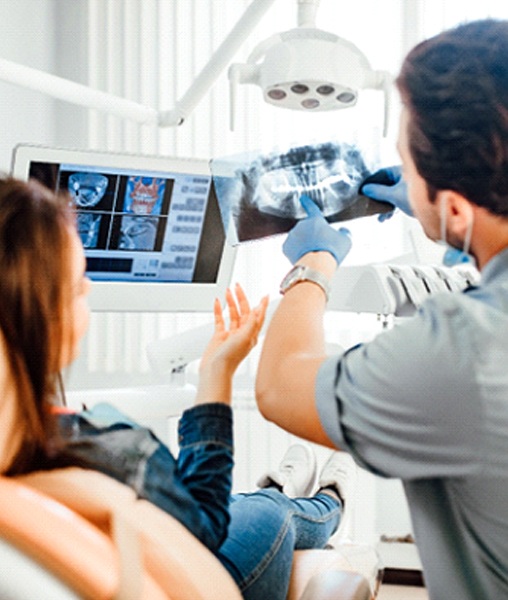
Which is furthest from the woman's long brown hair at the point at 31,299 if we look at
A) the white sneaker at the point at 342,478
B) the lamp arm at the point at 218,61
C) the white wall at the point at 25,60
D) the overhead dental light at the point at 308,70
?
the white wall at the point at 25,60

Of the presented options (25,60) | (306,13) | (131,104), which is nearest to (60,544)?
(306,13)

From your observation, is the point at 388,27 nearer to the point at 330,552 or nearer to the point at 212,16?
the point at 212,16

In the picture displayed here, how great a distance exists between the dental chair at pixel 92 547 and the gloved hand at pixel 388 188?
2.19 feet

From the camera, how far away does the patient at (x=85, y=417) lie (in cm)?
80

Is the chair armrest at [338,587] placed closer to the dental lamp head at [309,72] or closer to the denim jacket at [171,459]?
the denim jacket at [171,459]

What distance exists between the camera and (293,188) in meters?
1.33

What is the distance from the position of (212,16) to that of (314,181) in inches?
77.9

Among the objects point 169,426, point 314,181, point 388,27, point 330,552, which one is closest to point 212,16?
point 388,27

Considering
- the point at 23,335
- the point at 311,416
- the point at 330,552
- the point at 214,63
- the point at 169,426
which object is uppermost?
→ the point at 214,63

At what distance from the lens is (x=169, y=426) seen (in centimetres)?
303

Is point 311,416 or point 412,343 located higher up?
point 412,343

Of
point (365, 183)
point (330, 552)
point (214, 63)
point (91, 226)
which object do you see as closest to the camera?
point (330, 552)

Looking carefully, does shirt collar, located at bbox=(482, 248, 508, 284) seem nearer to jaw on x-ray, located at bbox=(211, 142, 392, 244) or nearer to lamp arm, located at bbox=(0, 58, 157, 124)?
jaw on x-ray, located at bbox=(211, 142, 392, 244)

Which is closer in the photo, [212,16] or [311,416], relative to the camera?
[311,416]
